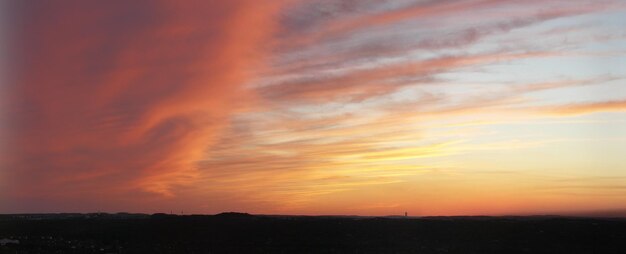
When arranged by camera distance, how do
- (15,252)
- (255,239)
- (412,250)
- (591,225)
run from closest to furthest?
(15,252)
(412,250)
(255,239)
(591,225)

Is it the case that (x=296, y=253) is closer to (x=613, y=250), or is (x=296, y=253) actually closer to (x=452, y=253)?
(x=452, y=253)

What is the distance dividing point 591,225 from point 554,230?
643 cm

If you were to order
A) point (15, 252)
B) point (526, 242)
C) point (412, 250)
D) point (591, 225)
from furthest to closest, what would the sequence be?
point (591, 225), point (526, 242), point (412, 250), point (15, 252)

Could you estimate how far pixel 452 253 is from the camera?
4697cm

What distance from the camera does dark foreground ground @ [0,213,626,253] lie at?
4959 cm

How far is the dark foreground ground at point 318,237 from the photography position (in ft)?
163

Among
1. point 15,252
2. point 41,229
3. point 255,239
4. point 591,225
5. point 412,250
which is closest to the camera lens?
point 15,252

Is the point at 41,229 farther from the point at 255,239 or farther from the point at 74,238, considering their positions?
the point at 255,239

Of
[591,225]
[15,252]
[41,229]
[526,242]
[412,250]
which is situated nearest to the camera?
[15,252]

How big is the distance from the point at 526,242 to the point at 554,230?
897 cm

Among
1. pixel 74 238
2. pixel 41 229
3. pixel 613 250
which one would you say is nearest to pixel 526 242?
pixel 613 250

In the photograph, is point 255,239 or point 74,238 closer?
point 255,239

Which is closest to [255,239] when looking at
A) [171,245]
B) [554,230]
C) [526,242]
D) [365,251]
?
Answer: [171,245]

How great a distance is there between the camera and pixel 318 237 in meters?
57.5
